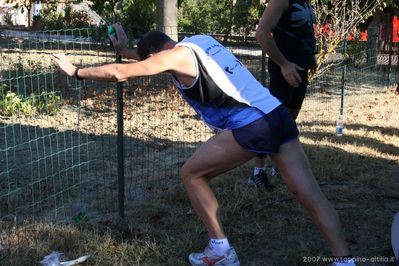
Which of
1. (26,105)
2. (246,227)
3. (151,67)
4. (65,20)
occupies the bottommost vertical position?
(246,227)

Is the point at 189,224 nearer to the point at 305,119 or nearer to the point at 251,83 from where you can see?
the point at 251,83

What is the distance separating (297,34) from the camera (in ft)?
14.9

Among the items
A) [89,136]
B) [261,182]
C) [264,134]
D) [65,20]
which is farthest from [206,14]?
[264,134]

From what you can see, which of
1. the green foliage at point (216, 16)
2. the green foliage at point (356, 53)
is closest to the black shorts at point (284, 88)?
the green foliage at point (356, 53)

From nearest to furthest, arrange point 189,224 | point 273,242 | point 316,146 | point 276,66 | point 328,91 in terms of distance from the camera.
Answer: point 273,242, point 189,224, point 276,66, point 316,146, point 328,91

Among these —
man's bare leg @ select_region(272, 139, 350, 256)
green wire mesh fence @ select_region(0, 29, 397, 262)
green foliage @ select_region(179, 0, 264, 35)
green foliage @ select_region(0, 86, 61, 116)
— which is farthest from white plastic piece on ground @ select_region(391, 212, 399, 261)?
green foliage @ select_region(179, 0, 264, 35)

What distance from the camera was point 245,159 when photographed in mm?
3250

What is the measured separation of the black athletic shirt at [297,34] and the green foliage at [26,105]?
448 centimetres

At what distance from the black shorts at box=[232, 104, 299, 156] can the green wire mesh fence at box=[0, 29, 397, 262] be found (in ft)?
5.79

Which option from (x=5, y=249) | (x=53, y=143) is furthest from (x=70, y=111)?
(x=5, y=249)

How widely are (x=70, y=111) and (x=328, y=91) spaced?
5273mm

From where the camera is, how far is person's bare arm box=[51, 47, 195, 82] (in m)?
3.01

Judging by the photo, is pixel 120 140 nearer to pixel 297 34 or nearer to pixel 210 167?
pixel 210 167

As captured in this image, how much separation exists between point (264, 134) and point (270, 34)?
1332 mm
